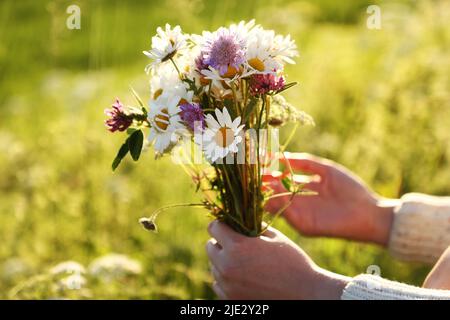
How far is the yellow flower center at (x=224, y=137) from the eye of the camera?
1035 mm

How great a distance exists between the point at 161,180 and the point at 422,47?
4.33ft

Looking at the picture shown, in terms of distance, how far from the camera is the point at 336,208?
1614 millimetres

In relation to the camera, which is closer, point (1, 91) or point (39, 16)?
point (1, 91)

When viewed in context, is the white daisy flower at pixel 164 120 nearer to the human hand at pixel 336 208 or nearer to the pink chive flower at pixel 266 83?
the pink chive flower at pixel 266 83

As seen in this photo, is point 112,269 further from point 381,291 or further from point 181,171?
point 181,171

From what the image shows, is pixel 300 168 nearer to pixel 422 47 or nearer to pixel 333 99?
pixel 333 99

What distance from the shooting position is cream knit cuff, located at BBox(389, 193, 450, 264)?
159 centimetres

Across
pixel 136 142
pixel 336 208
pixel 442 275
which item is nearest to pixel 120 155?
pixel 136 142

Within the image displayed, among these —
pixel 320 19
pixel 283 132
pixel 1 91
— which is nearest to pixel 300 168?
pixel 283 132

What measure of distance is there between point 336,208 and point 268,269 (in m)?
0.43

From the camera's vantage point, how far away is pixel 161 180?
239 cm

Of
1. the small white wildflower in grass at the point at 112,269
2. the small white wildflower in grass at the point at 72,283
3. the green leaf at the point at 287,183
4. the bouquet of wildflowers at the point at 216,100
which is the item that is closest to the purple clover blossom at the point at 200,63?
the bouquet of wildflowers at the point at 216,100

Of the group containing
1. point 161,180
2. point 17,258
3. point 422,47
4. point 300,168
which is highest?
point 422,47

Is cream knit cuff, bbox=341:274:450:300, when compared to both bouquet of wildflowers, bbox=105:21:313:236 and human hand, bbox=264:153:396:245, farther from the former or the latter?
human hand, bbox=264:153:396:245
